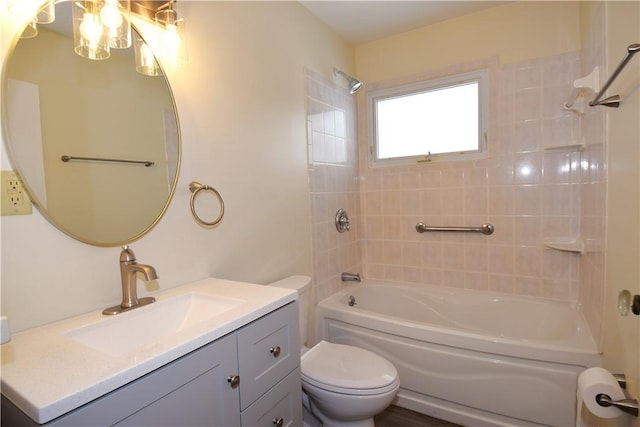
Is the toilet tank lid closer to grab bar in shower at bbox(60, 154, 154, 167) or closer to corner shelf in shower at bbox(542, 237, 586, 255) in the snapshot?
grab bar in shower at bbox(60, 154, 154, 167)

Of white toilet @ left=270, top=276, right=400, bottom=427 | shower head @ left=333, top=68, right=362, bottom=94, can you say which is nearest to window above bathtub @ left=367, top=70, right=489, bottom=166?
shower head @ left=333, top=68, right=362, bottom=94

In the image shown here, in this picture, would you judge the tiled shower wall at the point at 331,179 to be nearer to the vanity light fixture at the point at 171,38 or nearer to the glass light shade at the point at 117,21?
the vanity light fixture at the point at 171,38

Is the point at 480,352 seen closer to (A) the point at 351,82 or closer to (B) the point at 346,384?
(B) the point at 346,384

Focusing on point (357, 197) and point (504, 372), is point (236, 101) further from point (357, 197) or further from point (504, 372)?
point (504, 372)

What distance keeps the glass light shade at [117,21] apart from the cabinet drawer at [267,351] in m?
1.05

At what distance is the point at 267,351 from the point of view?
109cm

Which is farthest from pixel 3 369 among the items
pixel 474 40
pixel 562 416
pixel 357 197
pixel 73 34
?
pixel 474 40

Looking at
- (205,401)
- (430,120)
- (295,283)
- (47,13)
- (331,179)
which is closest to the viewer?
(205,401)

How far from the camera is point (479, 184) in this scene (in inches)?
95.3

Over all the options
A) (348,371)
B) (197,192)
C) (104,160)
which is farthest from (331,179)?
(104,160)

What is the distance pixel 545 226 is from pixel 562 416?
117 cm

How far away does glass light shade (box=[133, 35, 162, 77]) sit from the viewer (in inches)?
47.9

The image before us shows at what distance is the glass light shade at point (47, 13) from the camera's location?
97 centimetres

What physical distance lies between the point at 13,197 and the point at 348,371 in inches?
56.5
